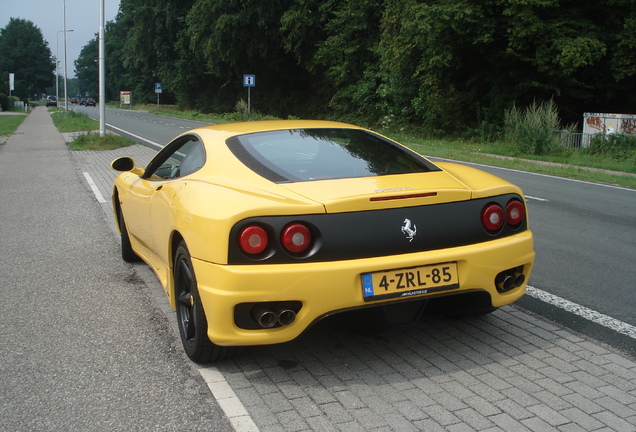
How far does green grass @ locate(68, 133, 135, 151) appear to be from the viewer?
71.8 ft

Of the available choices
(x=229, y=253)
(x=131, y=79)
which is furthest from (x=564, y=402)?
(x=131, y=79)

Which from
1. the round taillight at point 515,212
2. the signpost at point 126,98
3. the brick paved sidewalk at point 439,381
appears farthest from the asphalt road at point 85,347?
the signpost at point 126,98

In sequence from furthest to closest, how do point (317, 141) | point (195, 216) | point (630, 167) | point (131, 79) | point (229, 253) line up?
point (131, 79), point (630, 167), point (317, 141), point (195, 216), point (229, 253)

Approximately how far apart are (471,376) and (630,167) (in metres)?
15.0

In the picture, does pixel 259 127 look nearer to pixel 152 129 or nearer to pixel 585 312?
pixel 585 312

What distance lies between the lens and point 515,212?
4.16 meters

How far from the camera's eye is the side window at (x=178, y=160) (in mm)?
4598

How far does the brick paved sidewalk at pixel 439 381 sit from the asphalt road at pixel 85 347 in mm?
284

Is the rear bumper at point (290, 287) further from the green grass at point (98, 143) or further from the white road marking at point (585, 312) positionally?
the green grass at point (98, 143)

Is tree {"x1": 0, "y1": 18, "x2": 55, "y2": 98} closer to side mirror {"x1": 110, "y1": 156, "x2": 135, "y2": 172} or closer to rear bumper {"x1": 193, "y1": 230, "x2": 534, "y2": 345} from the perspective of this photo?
side mirror {"x1": 110, "y1": 156, "x2": 135, "y2": 172}

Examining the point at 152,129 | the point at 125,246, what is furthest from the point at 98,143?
the point at 125,246

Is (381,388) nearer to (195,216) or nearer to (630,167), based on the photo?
(195,216)

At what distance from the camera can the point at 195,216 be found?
151 inches

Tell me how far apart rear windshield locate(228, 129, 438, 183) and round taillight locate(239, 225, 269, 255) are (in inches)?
17.5
